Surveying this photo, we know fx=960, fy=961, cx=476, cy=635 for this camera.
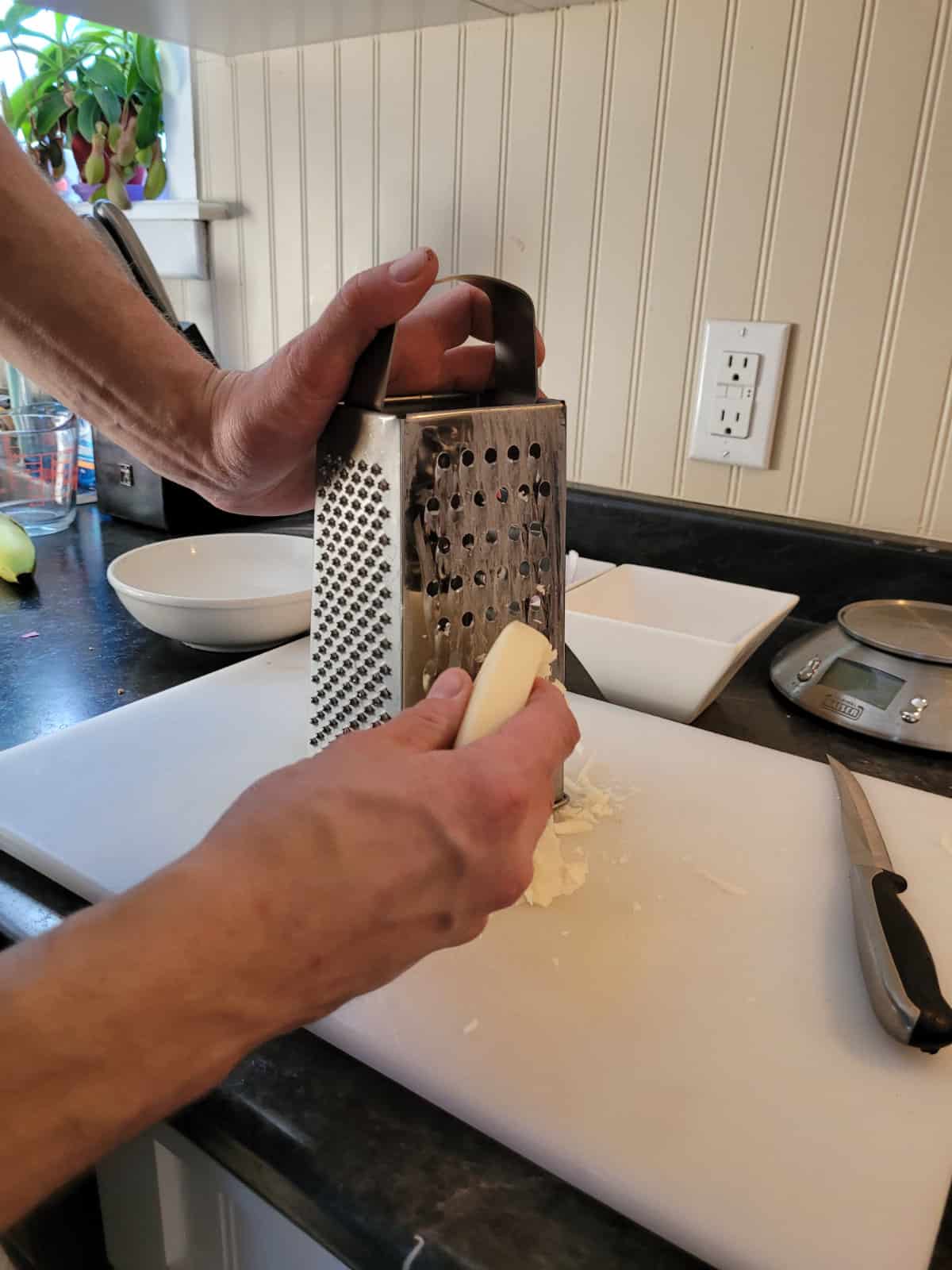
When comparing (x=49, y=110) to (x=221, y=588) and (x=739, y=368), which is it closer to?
(x=221, y=588)

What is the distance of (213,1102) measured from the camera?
1.37 feet

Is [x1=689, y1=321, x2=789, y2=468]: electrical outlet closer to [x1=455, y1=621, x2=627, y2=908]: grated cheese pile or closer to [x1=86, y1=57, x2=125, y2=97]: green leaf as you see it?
[x1=455, y1=621, x2=627, y2=908]: grated cheese pile

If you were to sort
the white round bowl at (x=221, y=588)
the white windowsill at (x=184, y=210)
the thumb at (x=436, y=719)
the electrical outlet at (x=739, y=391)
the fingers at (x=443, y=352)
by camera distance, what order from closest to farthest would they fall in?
the thumb at (x=436, y=719) → the fingers at (x=443, y=352) → the white round bowl at (x=221, y=588) → the electrical outlet at (x=739, y=391) → the white windowsill at (x=184, y=210)

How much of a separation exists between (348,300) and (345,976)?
319mm

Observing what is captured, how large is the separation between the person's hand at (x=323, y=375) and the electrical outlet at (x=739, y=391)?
40cm

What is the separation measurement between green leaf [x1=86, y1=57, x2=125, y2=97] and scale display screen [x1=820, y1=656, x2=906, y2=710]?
128 cm

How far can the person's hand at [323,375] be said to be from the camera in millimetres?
481

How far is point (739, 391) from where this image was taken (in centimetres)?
99

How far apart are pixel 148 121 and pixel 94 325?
91cm

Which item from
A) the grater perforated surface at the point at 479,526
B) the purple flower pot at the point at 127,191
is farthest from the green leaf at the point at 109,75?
the grater perforated surface at the point at 479,526

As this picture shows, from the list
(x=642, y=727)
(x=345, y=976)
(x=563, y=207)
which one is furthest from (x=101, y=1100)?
(x=563, y=207)

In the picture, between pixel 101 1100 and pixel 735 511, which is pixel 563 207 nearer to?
pixel 735 511

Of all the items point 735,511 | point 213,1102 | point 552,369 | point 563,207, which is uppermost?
point 563,207

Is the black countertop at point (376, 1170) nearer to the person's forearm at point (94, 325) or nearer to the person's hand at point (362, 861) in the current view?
the person's hand at point (362, 861)
